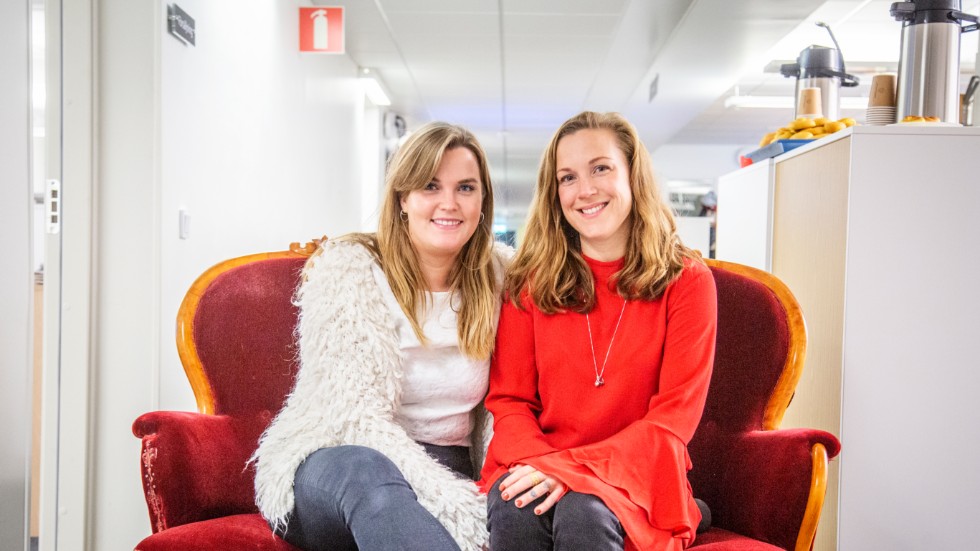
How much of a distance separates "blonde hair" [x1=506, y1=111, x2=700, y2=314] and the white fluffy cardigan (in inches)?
12.1

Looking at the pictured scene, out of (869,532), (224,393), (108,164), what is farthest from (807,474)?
(108,164)

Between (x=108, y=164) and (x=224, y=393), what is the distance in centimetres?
96

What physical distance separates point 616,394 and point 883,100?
1.31 metres

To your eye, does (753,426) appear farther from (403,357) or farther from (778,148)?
(778,148)

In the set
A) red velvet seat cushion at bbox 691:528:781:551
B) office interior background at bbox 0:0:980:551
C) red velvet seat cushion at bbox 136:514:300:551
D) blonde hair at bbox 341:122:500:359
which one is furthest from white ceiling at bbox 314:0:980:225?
red velvet seat cushion at bbox 136:514:300:551

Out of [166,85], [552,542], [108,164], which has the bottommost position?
[552,542]

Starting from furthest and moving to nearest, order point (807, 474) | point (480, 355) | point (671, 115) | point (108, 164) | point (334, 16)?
point (671, 115) < point (334, 16) < point (108, 164) < point (480, 355) < point (807, 474)

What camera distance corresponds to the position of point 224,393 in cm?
181

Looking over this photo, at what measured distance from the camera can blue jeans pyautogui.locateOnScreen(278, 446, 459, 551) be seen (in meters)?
1.23

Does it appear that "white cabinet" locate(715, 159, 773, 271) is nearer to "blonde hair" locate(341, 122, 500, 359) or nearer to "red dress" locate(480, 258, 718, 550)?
"red dress" locate(480, 258, 718, 550)

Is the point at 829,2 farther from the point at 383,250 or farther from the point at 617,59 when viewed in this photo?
the point at 383,250

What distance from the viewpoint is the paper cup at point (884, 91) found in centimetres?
221

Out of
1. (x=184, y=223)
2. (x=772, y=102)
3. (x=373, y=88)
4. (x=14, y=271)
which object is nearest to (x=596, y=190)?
(x=14, y=271)

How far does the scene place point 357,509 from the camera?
1.28m
